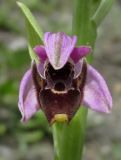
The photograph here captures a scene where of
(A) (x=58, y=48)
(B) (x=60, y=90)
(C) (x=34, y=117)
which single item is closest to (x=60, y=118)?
(B) (x=60, y=90)

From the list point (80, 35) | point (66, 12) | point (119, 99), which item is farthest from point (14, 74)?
point (80, 35)

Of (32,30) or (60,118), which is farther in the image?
(32,30)

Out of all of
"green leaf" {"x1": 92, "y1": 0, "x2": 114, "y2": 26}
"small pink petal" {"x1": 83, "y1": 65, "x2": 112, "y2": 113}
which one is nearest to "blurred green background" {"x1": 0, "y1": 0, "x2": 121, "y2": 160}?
"green leaf" {"x1": 92, "y1": 0, "x2": 114, "y2": 26}

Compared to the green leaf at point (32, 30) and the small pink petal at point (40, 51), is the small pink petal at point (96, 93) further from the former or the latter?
the green leaf at point (32, 30)

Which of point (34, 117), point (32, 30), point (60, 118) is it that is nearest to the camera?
point (60, 118)

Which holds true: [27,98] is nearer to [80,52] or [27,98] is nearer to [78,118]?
[80,52]

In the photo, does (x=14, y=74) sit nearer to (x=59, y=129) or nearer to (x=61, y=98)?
(x=59, y=129)

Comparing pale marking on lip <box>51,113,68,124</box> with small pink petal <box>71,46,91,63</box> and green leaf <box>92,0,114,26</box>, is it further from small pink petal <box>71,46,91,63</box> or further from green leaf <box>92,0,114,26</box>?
green leaf <box>92,0,114,26</box>
